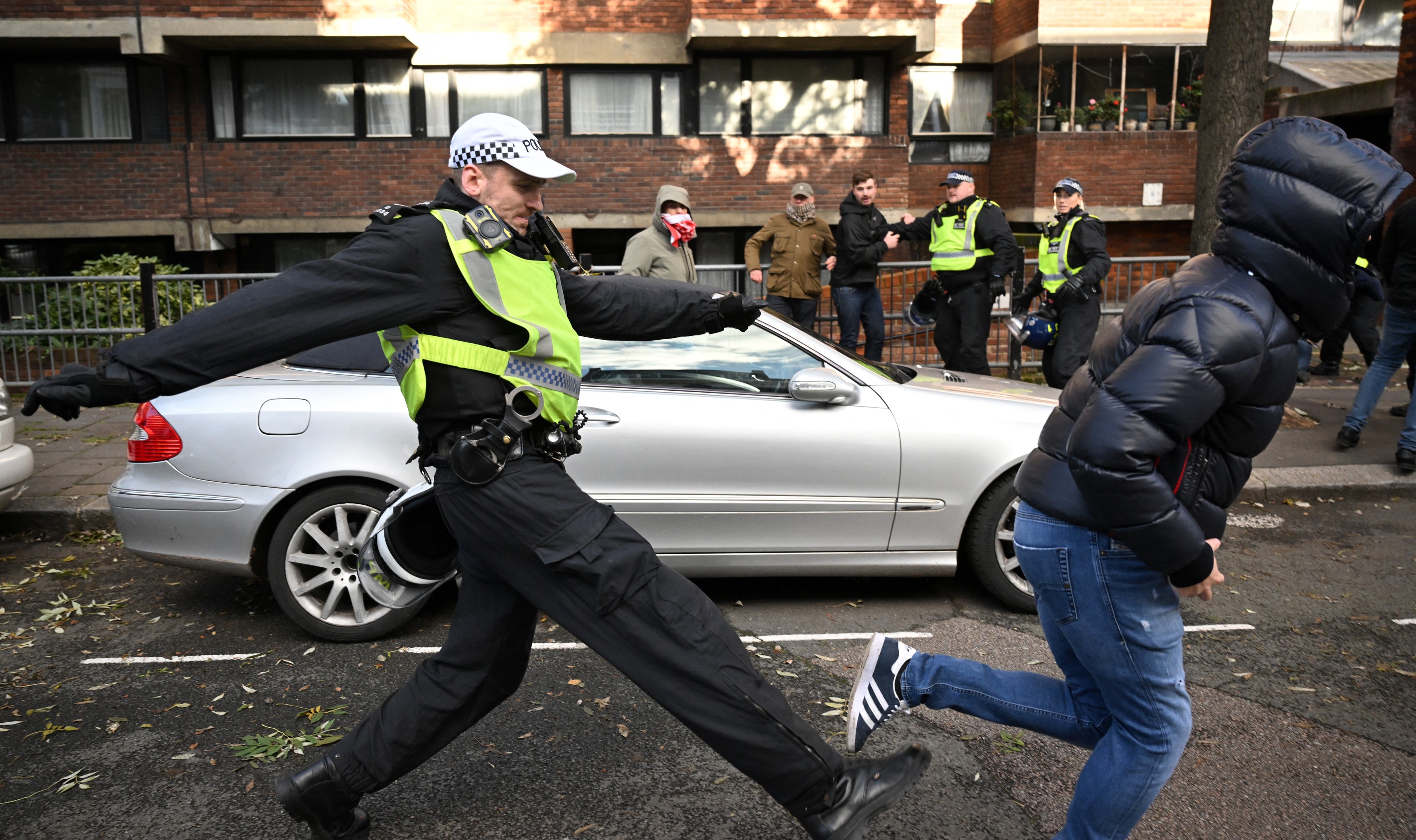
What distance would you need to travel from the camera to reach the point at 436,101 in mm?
16047

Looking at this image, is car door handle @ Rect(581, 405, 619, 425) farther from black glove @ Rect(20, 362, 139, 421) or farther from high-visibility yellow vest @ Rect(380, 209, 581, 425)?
black glove @ Rect(20, 362, 139, 421)

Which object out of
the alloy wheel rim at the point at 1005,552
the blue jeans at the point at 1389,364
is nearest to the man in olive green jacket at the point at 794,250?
the blue jeans at the point at 1389,364

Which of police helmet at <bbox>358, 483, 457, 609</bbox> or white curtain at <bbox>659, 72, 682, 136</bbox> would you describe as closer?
police helmet at <bbox>358, 483, 457, 609</bbox>

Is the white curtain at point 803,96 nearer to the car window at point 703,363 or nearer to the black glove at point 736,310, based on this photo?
the car window at point 703,363

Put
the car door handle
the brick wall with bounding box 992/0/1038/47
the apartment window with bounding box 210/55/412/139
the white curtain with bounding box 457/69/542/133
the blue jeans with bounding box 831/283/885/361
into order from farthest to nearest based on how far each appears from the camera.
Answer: the brick wall with bounding box 992/0/1038/47 < the white curtain with bounding box 457/69/542/133 < the apartment window with bounding box 210/55/412/139 < the blue jeans with bounding box 831/283/885/361 < the car door handle

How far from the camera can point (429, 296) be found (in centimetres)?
257

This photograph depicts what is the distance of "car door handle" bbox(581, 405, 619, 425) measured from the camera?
4.79m

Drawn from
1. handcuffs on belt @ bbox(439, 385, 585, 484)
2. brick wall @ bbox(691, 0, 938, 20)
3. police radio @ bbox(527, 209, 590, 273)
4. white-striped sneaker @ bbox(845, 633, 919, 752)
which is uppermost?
brick wall @ bbox(691, 0, 938, 20)

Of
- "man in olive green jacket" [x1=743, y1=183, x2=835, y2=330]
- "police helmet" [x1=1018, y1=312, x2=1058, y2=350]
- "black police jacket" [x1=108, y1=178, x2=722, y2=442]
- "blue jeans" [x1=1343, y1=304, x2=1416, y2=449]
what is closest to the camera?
"black police jacket" [x1=108, y1=178, x2=722, y2=442]

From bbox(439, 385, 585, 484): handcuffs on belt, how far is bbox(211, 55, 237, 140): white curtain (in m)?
15.2

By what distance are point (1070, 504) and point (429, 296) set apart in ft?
5.05

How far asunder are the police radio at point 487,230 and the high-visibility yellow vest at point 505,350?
1 centimetres

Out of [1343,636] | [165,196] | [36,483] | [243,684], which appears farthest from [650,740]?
[165,196]

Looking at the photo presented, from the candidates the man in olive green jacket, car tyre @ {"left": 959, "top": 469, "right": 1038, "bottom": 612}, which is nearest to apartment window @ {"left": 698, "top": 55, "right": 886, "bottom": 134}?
the man in olive green jacket
